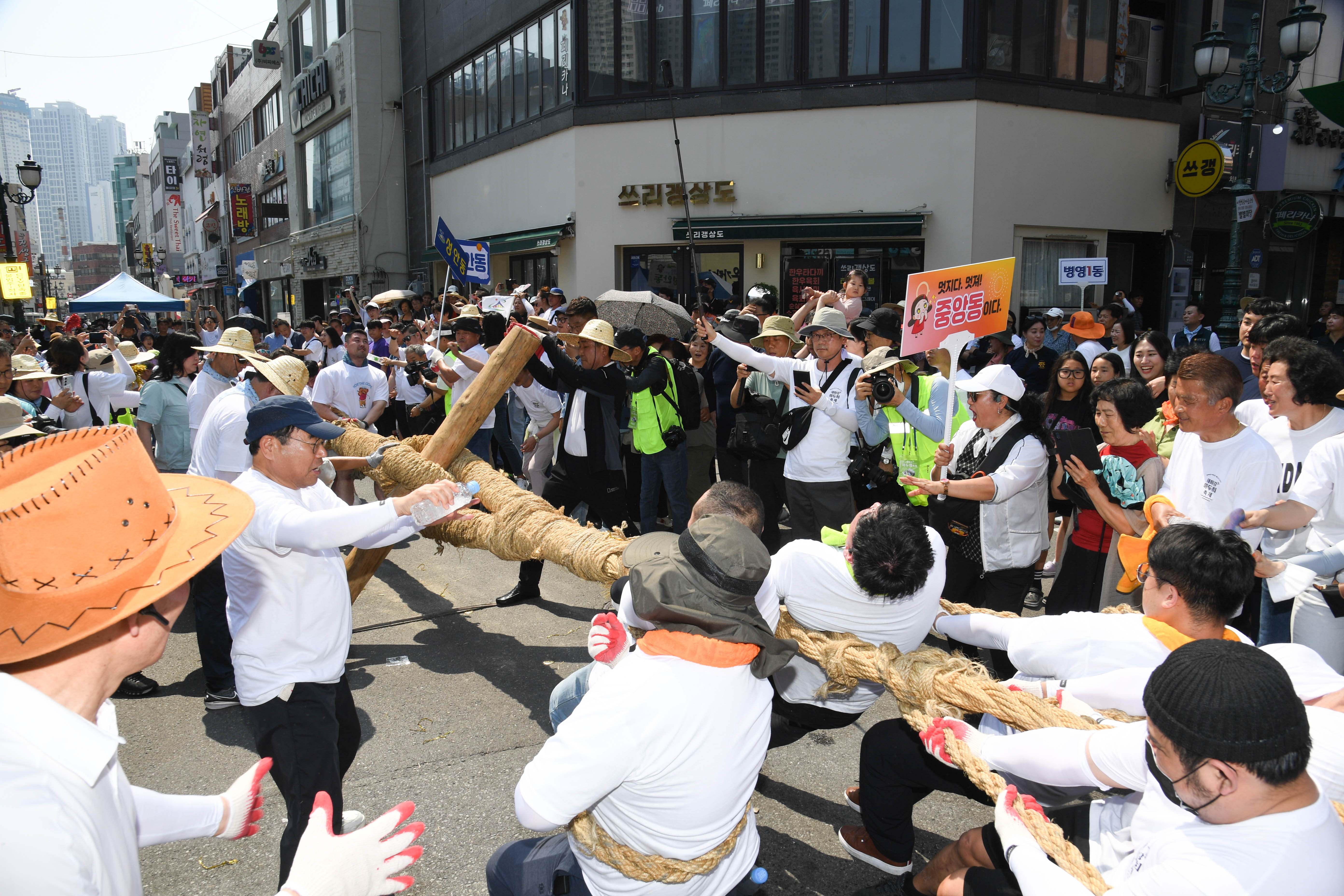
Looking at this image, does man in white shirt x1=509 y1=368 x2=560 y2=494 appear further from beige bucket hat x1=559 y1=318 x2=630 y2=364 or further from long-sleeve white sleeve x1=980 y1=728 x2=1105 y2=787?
long-sleeve white sleeve x1=980 y1=728 x2=1105 y2=787

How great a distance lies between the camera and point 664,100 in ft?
50.9

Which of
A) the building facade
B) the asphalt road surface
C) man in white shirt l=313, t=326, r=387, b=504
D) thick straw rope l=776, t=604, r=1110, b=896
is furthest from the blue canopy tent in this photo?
thick straw rope l=776, t=604, r=1110, b=896

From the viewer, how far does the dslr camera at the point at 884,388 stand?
5.19m

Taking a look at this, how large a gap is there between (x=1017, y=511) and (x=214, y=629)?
15.4 feet

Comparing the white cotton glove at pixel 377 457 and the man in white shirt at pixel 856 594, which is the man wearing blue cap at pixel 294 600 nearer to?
the man in white shirt at pixel 856 594

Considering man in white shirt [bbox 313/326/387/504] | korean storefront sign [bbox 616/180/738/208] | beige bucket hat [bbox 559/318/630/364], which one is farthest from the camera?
korean storefront sign [bbox 616/180/738/208]

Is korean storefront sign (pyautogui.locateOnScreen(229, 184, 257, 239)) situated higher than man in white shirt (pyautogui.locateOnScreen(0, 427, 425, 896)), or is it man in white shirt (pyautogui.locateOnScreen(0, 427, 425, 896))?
korean storefront sign (pyautogui.locateOnScreen(229, 184, 257, 239))

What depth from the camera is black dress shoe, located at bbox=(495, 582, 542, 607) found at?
607cm

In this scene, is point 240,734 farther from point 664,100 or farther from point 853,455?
point 664,100

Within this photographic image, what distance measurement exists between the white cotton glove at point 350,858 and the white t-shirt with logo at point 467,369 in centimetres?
591

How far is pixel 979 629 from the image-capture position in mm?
2953

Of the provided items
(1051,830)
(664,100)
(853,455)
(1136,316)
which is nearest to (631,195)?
(664,100)

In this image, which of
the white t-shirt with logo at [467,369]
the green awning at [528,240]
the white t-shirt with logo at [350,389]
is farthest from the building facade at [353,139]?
the white t-shirt with logo at [467,369]

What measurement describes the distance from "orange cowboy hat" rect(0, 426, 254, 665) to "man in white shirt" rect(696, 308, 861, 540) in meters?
4.34
